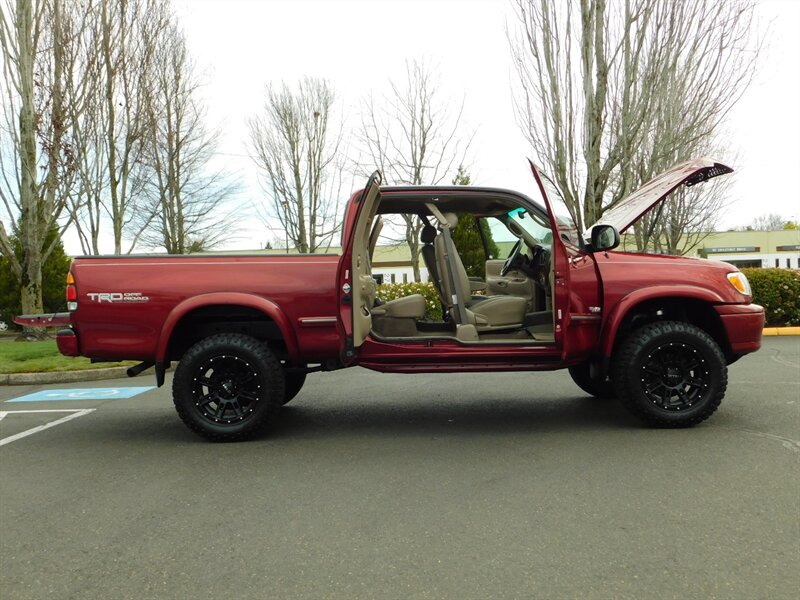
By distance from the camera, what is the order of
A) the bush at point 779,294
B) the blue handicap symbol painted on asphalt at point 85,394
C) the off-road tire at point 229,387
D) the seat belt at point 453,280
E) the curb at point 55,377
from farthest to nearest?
the bush at point 779,294
the curb at point 55,377
the blue handicap symbol painted on asphalt at point 85,394
the seat belt at point 453,280
the off-road tire at point 229,387

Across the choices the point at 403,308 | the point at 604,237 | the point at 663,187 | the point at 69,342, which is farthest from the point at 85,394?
the point at 663,187

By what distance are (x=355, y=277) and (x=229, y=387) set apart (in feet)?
4.27

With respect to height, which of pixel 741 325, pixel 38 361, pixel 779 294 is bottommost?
pixel 38 361

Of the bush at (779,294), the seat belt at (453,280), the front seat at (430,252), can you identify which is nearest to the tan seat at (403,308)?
the front seat at (430,252)

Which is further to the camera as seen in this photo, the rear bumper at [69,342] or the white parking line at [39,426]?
the white parking line at [39,426]

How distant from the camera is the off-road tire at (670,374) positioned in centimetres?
488

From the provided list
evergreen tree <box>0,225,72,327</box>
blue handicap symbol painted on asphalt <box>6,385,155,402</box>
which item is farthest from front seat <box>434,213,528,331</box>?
evergreen tree <box>0,225,72,327</box>

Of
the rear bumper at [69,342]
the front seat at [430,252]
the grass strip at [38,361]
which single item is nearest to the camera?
the rear bumper at [69,342]

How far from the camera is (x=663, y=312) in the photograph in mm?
5387

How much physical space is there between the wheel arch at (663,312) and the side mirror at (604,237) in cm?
45

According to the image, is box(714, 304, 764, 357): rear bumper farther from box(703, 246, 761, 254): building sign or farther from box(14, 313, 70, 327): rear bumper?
box(703, 246, 761, 254): building sign

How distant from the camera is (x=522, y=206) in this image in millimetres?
5426

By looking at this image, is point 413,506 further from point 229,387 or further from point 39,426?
point 39,426

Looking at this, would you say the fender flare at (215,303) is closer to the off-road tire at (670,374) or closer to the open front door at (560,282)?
the open front door at (560,282)
